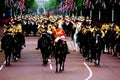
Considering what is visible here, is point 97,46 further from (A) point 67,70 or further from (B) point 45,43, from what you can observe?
(A) point 67,70

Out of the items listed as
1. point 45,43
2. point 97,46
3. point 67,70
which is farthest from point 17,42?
point 67,70

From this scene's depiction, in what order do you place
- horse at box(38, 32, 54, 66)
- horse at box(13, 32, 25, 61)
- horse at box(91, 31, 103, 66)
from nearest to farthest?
1. horse at box(38, 32, 54, 66)
2. horse at box(91, 31, 103, 66)
3. horse at box(13, 32, 25, 61)

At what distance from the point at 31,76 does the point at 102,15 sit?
61544 millimetres

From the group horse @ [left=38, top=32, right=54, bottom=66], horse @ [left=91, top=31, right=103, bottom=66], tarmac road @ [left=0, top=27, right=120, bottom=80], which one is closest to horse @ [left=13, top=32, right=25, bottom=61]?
tarmac road @ [left=0, top=27, right=120, bottom=80]

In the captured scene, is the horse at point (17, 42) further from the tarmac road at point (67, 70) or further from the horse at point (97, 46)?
the horse at point (97, 46)

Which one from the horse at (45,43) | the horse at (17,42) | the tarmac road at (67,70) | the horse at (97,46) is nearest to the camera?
the tarmac road at (67,70)

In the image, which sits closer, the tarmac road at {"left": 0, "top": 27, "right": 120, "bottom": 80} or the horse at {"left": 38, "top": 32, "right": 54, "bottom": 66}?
the tarmac road at {"left": 0, "top": 27, "right": 120, "bottom": 80}

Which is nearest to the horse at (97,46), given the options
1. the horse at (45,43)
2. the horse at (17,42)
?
the horse at (45,43)

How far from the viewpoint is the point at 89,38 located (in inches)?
1431

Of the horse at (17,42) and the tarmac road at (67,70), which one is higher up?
the horse at (17,42)

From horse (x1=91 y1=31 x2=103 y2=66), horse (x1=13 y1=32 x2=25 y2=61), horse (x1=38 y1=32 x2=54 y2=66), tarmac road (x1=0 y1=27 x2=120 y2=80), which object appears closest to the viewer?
tarmac road (x1=0 y1=27 x2=120 y2=80)

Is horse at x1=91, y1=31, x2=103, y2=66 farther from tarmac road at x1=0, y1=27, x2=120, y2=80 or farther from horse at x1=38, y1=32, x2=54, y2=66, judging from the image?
horse at x1=38, y1=32, x2=54, y2=66

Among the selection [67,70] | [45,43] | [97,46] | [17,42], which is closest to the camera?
[67,70]

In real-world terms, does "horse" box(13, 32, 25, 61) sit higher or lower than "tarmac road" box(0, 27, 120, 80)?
higher
